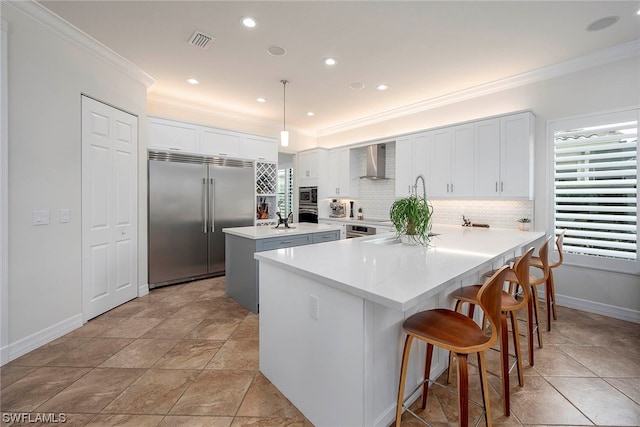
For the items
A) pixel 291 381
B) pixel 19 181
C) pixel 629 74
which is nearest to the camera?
pixel 291 381

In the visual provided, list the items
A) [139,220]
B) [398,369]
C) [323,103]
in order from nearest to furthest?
[398,369] → [139,220] → [323,103]

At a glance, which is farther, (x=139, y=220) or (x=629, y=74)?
(x=139, y=220)

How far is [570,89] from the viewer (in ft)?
10.9

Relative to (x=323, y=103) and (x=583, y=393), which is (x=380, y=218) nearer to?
(x=323, y=103)

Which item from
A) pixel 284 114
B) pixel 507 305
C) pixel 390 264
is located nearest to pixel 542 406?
pixel 507 305

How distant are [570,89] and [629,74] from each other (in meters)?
0.47

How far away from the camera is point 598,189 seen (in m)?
3.12

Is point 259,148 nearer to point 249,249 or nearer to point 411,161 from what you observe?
point 249,249

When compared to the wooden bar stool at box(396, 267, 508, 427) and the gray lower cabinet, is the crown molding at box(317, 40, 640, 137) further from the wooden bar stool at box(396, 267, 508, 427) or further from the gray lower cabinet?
the wooden bar stool at box(396, 267, 508, 427)

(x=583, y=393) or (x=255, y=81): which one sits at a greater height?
(x=255, y=81)

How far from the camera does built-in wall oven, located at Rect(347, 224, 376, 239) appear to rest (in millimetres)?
4917

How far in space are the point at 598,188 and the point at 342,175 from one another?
3.76 metres

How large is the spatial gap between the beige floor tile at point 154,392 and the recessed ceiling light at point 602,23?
4.53 m

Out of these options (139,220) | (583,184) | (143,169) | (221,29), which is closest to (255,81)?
(221,29)
